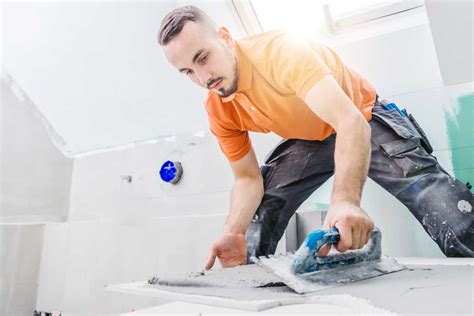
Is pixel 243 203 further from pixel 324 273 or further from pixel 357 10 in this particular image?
pixel 357 10

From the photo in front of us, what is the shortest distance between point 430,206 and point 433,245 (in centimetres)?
32

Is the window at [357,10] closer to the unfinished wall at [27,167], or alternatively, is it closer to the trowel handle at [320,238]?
the trowel handle at [320,238]

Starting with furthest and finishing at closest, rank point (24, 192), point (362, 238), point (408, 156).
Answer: point (24, 192)
point (408, 156)
point (362, 238)

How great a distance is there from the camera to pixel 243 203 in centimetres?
131

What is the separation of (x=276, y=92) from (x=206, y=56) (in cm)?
25

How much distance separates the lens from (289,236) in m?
1.48

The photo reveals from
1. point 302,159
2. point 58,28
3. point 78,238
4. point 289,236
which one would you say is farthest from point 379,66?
point 78,238

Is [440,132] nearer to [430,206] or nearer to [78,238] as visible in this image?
[430,206]

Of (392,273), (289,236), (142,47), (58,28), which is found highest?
(58,28)

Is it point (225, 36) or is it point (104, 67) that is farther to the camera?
point (104, 67)

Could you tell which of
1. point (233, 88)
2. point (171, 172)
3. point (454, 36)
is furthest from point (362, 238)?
point (171, 172)

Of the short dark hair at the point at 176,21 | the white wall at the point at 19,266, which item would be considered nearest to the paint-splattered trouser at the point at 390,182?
the short dark hair at the point at 176,21

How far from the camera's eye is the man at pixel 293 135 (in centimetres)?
98

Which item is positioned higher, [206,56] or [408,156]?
[206,56]
